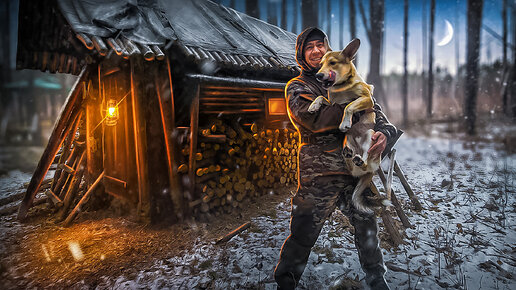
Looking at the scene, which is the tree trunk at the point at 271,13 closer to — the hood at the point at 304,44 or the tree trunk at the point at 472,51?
the tree trunk at the point at 472,51

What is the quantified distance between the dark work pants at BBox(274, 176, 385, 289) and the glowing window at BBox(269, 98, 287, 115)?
113 inches

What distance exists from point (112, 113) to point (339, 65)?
153 inches

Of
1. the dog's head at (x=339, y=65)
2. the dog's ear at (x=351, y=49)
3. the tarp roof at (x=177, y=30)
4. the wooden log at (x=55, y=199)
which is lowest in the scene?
the wooden log at (x=55, y=199)

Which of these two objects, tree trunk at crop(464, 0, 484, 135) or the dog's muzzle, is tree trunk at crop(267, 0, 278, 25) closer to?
tree trunk at crop(464, 0, 484, 135)

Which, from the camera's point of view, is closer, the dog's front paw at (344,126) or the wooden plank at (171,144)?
the dog's front paw at (344,126)

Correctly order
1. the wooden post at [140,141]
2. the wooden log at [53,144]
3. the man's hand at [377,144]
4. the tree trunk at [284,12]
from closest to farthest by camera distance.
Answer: the man's hand at [377,144], the wooden post at [140,141], the wooden log at [53,144], the tree trunk at [284,12]

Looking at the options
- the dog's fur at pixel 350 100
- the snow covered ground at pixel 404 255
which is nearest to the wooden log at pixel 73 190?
the snow covered ground at pixel 404 255

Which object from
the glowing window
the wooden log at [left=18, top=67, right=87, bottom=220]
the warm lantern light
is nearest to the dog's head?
the glowing window

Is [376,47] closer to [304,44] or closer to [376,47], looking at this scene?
[376,47]

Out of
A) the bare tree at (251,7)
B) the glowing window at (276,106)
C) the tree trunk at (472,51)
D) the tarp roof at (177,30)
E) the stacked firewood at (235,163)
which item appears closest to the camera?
the tarp roof at (177,30)

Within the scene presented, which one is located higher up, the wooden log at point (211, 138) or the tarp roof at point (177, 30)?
the tarp roof at point (177, 30)

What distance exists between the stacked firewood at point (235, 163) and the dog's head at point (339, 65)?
7.94ft

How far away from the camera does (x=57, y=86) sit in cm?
1728

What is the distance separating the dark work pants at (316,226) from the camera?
2.06 meters
